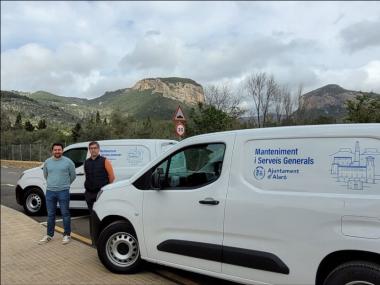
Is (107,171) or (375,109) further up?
(375,109)

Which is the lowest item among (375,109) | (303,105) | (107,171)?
(107,171)

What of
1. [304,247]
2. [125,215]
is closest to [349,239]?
[304,247]

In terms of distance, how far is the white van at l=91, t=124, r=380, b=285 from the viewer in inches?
157

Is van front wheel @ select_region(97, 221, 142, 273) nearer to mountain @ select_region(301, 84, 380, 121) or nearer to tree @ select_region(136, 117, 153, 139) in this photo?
mountain @ select_region(301, 84, 380, 121)

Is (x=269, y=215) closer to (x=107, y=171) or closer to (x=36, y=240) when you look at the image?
(x=107, y=171)

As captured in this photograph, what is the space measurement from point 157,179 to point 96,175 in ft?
6.92

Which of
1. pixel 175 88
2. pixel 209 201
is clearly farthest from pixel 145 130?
pixel 209 201

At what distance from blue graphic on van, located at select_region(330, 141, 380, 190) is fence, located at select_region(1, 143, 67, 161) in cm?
3284

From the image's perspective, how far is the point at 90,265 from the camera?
6246mm

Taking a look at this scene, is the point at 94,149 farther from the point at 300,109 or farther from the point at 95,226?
the point at 300,109

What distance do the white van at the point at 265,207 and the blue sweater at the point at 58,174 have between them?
6.70ft

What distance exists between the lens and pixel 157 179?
5.40 m

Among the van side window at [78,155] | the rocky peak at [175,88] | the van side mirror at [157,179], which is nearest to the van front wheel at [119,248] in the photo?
the van side mirror at [157,179]

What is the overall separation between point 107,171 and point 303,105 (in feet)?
89.6
